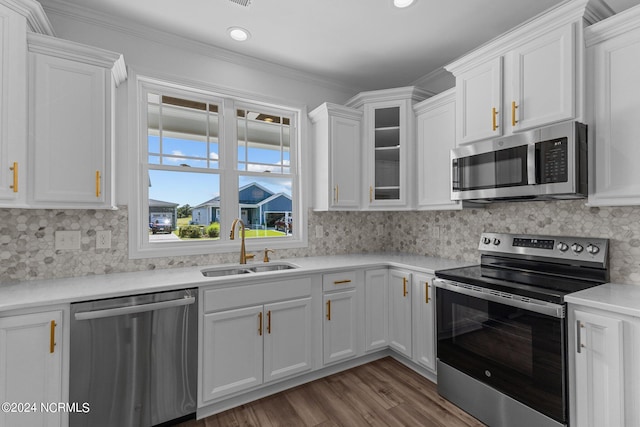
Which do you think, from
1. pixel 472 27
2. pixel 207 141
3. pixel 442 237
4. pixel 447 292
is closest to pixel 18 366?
pixel 207 141

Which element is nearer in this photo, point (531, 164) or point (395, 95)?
point (531, 164)

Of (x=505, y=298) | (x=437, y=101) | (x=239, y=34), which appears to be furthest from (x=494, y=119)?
(x=239, y=34)

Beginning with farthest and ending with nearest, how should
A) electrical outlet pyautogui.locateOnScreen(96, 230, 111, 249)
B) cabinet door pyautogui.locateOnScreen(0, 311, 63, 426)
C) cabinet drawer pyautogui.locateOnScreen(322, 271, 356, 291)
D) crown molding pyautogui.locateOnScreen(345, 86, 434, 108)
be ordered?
1. crown molding pyautogui.locateOnScreen(345, 86, 434, 108)
2. cabinet drawer pyautogui.locateOnScreen(322, 271, 356, 291)
3. electrical outlet pyautogui.locateOnScreen(96, 230, 111, 249)
4. cabinet door pyautogui.locateOnScreen(0, 311, 63, 426)

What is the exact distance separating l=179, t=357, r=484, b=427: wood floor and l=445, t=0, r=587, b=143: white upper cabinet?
1921 mm

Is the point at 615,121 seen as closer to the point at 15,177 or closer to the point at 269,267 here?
the point at 269,267

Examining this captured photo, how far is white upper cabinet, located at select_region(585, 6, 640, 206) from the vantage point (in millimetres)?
1600

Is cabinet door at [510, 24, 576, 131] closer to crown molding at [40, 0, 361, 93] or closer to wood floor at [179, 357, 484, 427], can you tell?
crown molding at [40, 0, 361, 93]

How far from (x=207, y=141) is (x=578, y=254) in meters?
2.93

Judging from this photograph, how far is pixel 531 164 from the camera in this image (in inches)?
73.2

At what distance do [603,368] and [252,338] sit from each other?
6.47ft

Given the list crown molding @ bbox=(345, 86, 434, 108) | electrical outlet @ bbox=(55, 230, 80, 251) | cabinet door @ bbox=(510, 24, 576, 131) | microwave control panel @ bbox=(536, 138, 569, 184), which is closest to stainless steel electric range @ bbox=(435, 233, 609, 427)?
microwave control panel @ bbox=(536, 138, 569, 184)

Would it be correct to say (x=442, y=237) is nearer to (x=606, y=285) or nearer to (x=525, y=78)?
(x=606, y=285)

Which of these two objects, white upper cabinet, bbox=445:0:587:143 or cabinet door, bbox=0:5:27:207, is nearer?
cabinet door, bbox=0:5:27:207

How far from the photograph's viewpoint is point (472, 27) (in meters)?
2.34
